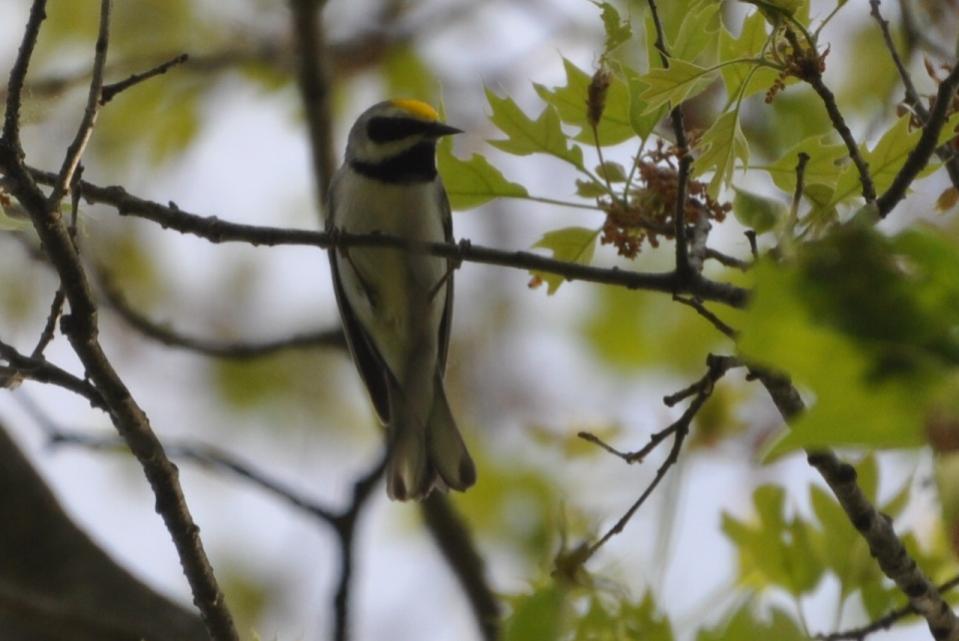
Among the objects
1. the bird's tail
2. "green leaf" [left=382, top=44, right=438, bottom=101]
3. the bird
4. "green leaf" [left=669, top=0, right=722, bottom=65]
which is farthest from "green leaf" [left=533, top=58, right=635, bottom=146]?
"green leaf" [left=382, top=44, right=438, bottom=101]

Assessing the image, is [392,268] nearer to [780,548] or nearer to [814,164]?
[780,548]

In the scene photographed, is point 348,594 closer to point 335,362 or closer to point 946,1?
point 946,1

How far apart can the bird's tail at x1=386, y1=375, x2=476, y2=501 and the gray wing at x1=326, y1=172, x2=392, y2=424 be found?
0.50 ft

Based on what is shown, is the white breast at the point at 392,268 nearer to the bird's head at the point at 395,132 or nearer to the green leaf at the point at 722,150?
the bird's head at the point at 395,132

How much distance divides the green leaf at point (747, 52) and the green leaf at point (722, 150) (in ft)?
0.19

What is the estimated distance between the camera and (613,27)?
2.16 metres

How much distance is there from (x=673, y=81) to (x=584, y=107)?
366mm

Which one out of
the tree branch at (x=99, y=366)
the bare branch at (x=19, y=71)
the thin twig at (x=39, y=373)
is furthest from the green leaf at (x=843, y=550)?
the bare branch at (x=19, y=71)

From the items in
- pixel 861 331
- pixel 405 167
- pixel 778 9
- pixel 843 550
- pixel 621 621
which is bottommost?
pixel 861 331

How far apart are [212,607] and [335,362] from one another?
4302 mm

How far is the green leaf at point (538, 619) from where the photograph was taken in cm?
130

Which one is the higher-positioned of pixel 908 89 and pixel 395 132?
pixel 395 132

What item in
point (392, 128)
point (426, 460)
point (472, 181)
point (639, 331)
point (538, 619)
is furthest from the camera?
point (639, 331)

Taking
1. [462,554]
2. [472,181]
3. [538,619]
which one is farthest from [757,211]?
[462,554]
